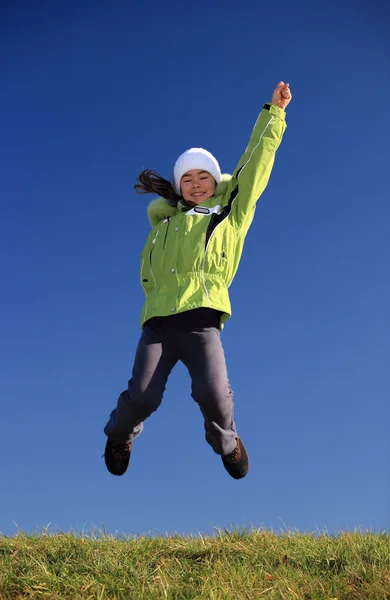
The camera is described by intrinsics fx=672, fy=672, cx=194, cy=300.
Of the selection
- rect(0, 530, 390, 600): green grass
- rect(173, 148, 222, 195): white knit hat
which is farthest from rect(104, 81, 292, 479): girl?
rect(0, 530, 390, 600): green grass

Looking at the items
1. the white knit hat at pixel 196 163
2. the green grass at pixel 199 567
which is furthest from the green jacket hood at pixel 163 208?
the green grass at pixel 199 567

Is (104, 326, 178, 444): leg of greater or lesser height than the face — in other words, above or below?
below

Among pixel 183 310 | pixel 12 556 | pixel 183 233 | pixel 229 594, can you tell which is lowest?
pixel 229 594

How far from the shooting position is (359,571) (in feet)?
17.6

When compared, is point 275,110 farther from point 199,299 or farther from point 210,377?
point 210,377

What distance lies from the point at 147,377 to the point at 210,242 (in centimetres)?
135

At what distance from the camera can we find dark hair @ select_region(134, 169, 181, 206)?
6.99 metres

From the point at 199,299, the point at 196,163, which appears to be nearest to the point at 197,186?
the point at 196,163

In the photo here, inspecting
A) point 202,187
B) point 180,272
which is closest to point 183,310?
point 180,272

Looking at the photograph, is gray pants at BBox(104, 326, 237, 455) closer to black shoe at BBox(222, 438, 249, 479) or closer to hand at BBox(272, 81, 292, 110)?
black shoe at BBox(222, 438, 249, 479)

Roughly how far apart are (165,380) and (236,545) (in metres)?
1.61

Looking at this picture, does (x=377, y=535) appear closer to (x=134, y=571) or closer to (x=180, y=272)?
(x=134, y=571)

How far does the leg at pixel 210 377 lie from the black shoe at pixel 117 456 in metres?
0.93

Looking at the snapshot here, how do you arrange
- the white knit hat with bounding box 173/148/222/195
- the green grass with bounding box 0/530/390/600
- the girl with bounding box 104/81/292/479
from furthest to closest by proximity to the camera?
the white knit hat with bounding box 173/148/222/195 → the girl with bounding box 104/81/292/479 → the green grass with bounding box 0/530/390/600
